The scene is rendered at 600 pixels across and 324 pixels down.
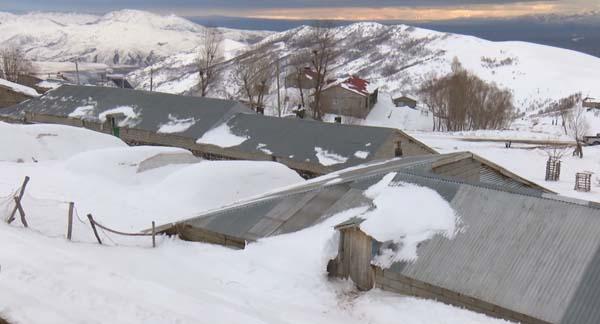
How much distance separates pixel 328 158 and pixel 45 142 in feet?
51.4

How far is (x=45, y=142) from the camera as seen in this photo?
97.3 ft

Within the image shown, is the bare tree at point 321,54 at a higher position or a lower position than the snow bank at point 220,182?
higher

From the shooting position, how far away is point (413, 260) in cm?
1139

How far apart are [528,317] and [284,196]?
8.14 meters

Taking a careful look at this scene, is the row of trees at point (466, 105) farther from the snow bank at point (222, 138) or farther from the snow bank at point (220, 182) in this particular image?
the snow bank at point (220, 182)

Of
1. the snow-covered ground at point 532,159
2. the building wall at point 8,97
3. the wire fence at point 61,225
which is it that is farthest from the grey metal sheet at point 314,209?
the building wall at point 8,97

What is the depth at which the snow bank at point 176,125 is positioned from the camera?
1353 inches

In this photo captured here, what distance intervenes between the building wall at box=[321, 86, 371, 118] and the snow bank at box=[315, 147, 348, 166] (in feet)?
120

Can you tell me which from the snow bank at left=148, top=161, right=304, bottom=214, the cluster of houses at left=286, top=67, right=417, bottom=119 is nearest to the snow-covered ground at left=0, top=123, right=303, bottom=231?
the snow bank at left=148, top=161, right=304, bottom=214

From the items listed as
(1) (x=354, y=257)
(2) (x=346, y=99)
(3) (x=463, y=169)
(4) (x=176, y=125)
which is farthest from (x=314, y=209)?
(2) (x=346, y=99)

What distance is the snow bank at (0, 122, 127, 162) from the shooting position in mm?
27953

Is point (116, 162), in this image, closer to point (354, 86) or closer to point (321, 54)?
point (321, 54)

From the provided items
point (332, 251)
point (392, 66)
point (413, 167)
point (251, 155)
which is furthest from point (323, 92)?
point (392, 66)

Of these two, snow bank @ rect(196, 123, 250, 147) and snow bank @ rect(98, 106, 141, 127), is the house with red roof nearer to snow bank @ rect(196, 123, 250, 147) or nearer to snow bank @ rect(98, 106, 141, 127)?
snow bank @ rect(98, 106, 141, 127)
